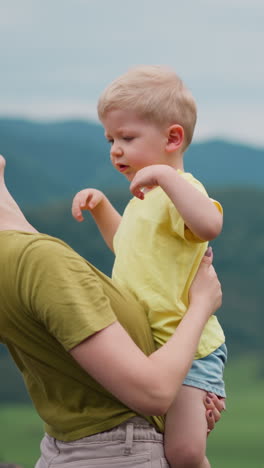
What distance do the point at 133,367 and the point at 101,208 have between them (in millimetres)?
811

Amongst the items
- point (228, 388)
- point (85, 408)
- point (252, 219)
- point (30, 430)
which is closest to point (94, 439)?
point (85, 408)

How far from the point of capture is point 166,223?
6.36ft

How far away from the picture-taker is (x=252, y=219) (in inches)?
364

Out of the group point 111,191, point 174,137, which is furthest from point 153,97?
point 111,191

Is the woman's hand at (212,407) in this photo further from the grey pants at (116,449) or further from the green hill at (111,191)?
the green hill at (111,191)

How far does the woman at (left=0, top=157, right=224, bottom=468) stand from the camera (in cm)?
161

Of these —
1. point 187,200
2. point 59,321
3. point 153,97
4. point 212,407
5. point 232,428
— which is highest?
point 153,97

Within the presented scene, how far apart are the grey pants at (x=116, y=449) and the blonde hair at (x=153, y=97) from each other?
678 mm

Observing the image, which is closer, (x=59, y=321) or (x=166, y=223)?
(x=59, y=321)

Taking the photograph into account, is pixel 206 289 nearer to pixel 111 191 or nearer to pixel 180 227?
pixel 180 227

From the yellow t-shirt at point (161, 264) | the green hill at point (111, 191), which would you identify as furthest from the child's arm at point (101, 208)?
the green hill at point (111, 191)

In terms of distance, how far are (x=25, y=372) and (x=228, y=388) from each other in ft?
22.7

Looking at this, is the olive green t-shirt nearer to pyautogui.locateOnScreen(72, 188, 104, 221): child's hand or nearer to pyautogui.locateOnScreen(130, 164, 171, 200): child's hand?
pyautogui.locateOnScreen(130, 164, 171, 200): child's hand

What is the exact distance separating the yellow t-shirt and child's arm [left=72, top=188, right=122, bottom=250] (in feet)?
1.03
